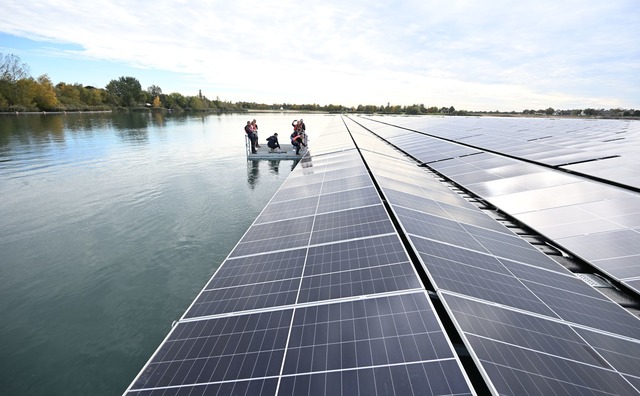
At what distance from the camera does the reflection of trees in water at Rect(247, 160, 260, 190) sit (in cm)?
2128

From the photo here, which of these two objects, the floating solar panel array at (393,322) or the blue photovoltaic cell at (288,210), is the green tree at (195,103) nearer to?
the blue photovoltaic cell at (288,210)

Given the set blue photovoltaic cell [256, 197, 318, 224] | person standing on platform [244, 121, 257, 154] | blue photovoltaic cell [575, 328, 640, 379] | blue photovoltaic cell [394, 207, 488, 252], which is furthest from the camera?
person standing on platform [244, 121, 257, 154]

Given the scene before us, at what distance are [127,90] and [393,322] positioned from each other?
213672mm

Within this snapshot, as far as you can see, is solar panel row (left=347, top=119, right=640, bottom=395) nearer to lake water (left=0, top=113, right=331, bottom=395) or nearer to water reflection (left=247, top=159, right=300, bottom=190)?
lake water (left=0, top=113, right=331, bottom=395)

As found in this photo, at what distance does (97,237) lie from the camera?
Result: 12055 mm

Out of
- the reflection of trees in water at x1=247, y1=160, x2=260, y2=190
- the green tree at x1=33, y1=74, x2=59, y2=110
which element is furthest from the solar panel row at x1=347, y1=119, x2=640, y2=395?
the green tree at x1=33, y1=74, x2=59, y2=110

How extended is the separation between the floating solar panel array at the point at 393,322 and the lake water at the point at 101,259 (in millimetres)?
3356

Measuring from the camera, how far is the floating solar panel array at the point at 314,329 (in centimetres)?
339

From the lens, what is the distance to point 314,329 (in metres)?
4.27

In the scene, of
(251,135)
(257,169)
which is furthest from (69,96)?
(257,169)

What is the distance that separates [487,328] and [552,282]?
322cm

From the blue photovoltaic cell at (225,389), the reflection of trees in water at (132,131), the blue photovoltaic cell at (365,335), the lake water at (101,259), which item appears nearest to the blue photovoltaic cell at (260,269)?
the blue photovoltaic cell at (365,335)

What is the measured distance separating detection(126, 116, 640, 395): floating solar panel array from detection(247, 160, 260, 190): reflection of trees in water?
13718 mm

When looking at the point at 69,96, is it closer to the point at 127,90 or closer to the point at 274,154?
the point at 127,90
